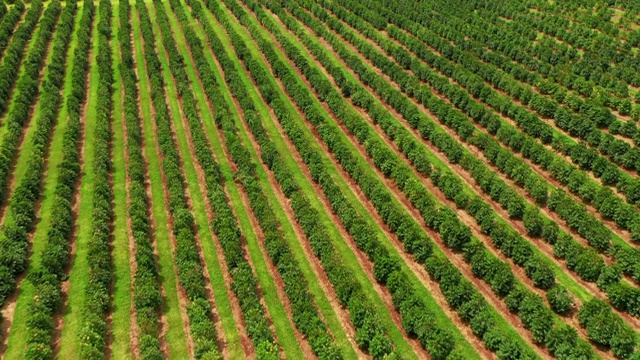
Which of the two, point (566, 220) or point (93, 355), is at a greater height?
point (566, 220)

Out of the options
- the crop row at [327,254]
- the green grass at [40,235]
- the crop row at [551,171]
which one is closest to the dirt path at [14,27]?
the green grass at [40,235]

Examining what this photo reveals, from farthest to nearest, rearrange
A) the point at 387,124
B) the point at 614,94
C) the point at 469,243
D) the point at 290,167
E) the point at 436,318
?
the point at 614,94 < the point at 387,124 < the point at 290,167 < the point at 469,243 < the point at 436,318

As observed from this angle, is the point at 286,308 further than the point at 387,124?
No

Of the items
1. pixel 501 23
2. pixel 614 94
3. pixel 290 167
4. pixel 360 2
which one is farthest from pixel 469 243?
pixel 360 2

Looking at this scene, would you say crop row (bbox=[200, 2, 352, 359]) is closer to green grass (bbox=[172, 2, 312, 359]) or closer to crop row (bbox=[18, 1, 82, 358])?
green grass (bbox=[172, 2, 312, 359])

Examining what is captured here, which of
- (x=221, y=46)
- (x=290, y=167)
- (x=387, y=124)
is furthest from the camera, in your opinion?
(x=221, y=46)

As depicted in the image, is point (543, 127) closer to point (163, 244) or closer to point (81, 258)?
point (163, 244)

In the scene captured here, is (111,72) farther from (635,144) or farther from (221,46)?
(635,144)
